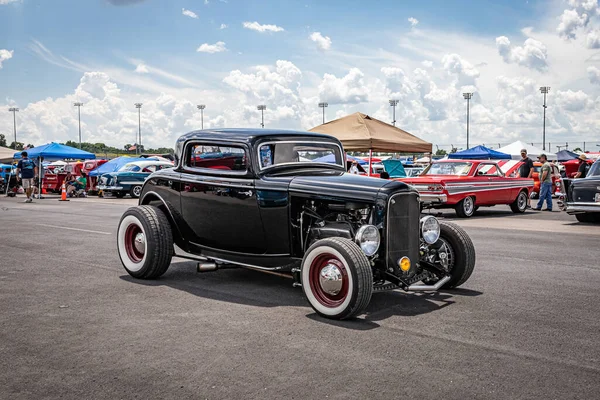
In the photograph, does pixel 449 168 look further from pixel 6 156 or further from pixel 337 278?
pixel 6 156

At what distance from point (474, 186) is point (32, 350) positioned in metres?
13.4

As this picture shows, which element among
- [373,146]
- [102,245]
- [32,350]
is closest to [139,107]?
[373,146]

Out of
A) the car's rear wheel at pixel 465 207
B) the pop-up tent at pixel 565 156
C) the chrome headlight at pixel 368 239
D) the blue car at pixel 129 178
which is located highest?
the pop-up tent at pixel 565 156

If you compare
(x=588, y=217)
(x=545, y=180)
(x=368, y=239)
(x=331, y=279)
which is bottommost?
(x=588, y=217)

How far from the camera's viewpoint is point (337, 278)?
533 cm

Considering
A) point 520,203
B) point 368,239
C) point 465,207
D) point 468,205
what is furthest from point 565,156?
point 368,239

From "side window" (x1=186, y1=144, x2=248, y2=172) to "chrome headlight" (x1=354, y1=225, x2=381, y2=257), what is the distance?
1.67 m

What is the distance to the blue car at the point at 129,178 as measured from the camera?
26.5 meters

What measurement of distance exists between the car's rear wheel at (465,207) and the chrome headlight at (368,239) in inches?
422

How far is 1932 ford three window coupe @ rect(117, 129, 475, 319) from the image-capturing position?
5520 millimetres

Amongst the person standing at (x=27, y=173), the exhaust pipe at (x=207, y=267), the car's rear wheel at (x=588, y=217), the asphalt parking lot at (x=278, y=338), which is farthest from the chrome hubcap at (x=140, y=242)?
the person standing at (x=27, y=173)

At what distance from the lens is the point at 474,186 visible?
15984 mm

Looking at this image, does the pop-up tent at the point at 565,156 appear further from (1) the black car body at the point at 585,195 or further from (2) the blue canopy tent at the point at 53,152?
(1) the black car body at the point at 585,195

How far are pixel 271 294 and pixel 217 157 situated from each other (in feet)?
5.80
